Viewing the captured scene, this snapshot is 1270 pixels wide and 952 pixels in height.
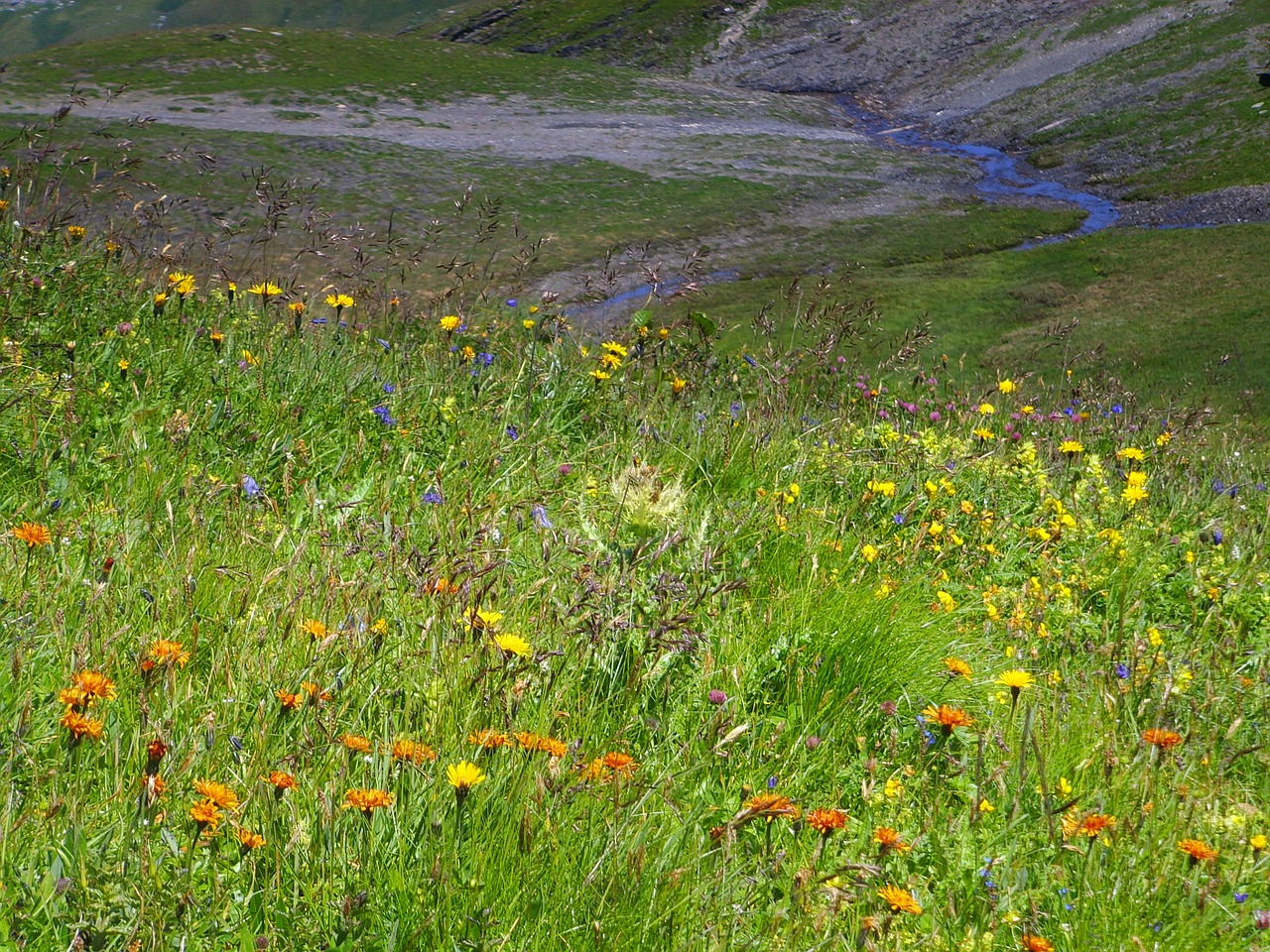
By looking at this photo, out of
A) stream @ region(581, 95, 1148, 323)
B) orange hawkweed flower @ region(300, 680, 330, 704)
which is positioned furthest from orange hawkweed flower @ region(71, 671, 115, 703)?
stream @ region(581, 95, 1148, 323)

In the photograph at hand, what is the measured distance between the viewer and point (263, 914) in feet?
6.66

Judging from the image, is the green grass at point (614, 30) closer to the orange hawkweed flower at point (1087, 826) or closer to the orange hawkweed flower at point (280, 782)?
the orange hawkweed flower at point (1087, 826)

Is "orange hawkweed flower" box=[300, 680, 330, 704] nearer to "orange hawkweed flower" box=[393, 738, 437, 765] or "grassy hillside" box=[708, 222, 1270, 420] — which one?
"orange hawkweed flower" box=[393, 738, 437, 765]

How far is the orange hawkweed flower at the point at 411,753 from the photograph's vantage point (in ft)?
6.93

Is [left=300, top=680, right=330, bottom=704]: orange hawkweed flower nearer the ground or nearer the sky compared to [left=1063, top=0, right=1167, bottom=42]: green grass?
nearer the ground

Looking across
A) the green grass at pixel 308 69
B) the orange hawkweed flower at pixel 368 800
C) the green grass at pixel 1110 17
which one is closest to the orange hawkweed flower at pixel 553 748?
the orange hawkweed flower at pixel 368 800

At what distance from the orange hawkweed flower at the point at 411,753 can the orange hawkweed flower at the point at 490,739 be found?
0.38 ft

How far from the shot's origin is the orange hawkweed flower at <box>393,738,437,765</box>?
211 cm

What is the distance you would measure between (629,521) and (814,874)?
5.33 feet

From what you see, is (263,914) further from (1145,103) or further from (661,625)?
(1145,103)

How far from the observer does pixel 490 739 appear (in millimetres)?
2346

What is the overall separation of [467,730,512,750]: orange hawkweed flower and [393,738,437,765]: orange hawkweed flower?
115 millimetres

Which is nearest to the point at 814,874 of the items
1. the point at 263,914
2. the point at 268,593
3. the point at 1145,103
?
the point at 263,914

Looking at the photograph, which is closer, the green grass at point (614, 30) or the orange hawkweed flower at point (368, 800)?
the orange hawkweed flower at point (368, 800)
